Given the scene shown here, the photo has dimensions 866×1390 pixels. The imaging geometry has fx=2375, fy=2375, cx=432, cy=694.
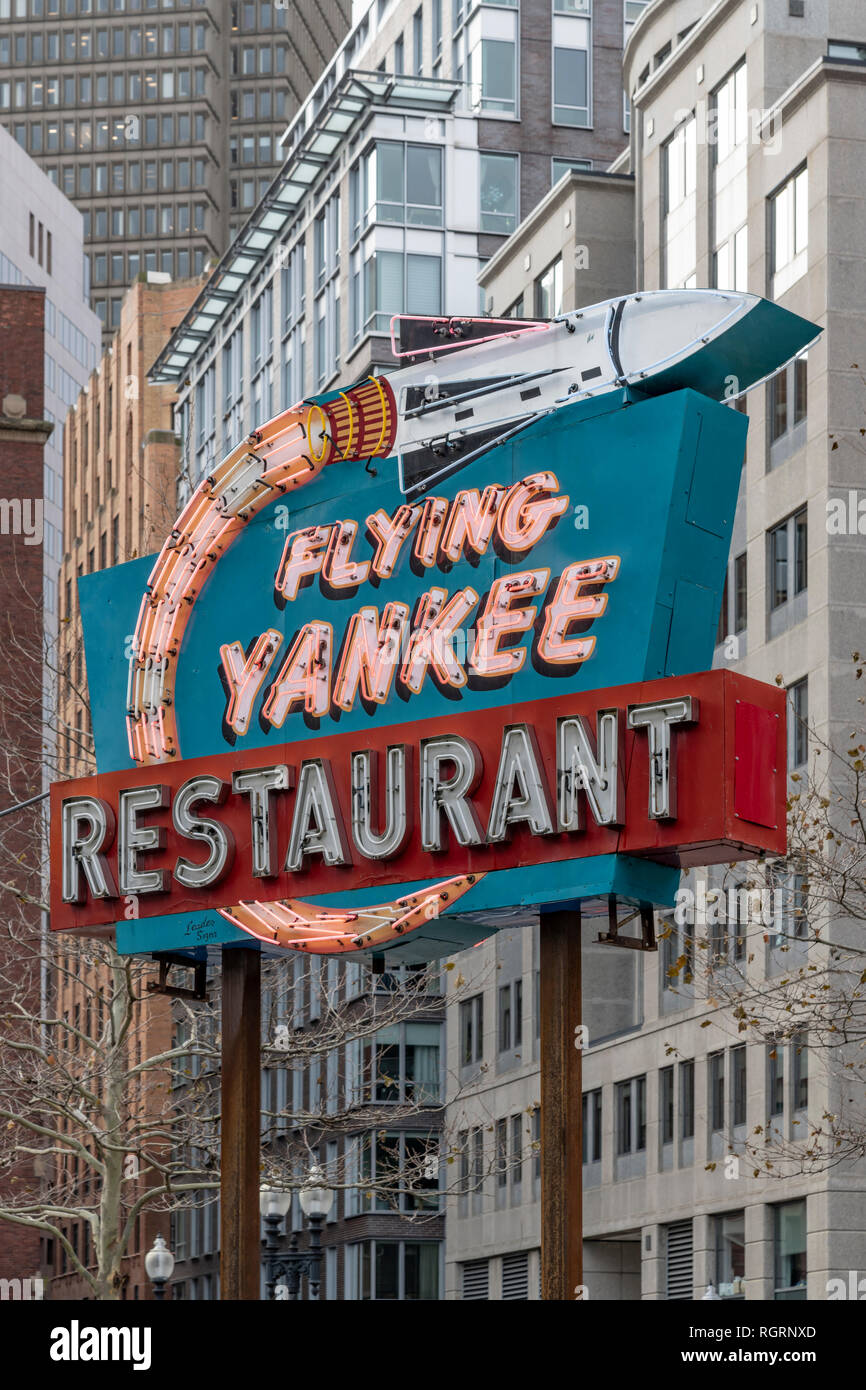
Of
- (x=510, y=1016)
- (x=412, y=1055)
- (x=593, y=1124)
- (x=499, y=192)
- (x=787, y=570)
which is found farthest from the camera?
(x=499, y=192)

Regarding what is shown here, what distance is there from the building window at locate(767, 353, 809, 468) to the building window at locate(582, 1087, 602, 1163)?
1968 cm

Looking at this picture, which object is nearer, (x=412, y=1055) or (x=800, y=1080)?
(x=800, y=1080)

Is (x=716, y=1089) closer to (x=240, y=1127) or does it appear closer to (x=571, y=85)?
(x=240, y=1127)

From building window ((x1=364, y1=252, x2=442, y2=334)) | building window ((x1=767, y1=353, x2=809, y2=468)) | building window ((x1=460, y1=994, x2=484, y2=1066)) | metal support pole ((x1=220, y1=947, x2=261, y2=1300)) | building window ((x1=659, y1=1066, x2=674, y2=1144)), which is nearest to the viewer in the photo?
metal support pole ((x1=220, y1=947, x2=261, y2=1300))

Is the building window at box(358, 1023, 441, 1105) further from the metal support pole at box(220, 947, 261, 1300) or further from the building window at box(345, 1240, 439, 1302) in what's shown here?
the metal support pole at box(220, 947, 261, 1300)

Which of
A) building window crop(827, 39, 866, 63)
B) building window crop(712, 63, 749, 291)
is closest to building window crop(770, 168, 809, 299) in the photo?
building window crop(712, 63, 749, 291)

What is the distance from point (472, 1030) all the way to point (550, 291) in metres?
24.4

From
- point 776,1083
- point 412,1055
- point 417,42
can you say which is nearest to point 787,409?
point 776,1083

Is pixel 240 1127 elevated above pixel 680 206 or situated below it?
below

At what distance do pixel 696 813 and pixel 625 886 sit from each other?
1.02 m

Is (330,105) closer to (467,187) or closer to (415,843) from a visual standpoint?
(467,187)

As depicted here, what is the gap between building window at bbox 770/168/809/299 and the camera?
56.7m

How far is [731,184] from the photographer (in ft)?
201
